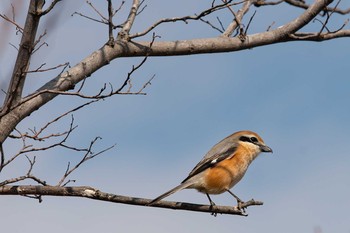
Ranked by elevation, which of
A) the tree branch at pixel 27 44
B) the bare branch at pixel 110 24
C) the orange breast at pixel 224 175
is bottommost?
the orange breast at pixel 224 175

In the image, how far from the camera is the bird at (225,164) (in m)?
6.97

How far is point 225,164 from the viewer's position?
7.25 metres

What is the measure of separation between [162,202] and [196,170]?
163 cm

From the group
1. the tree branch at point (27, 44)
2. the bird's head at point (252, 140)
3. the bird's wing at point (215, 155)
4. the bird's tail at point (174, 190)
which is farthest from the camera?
the bird's head at point (252, 140)

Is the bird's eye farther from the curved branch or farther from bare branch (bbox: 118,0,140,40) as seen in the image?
the curved branch

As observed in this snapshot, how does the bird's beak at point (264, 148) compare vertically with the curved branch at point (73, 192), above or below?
above

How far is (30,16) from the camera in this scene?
500cm

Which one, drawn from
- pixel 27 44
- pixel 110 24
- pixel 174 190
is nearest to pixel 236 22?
pixel 110 24

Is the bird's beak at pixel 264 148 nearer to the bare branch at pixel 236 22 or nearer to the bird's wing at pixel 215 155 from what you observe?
the bird's wing at pixel 215 155

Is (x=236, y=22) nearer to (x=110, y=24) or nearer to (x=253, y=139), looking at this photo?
(x=110, y=24)

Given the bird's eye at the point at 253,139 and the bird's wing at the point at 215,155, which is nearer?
the bird's wing at the point at 215,155

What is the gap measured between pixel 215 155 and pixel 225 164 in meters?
0.19

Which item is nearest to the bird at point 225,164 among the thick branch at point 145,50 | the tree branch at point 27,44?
the thick branch at point 145,50

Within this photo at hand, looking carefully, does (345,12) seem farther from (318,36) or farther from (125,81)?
(125,81)
